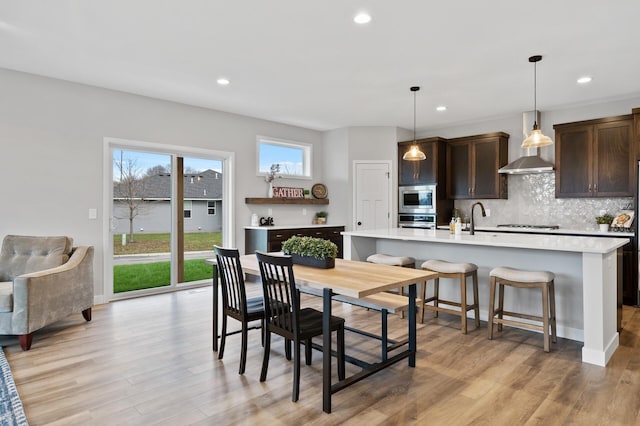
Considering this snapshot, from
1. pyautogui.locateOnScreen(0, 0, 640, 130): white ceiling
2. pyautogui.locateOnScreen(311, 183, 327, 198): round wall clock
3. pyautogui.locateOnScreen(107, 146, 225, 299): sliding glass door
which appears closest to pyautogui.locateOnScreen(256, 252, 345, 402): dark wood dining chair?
pyautogui.locateOnScreen(0, 0, 640, 130): white ceiling

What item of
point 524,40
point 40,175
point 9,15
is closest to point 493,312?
point 524,40

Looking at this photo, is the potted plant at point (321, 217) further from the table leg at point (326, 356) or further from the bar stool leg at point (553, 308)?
the table leg at point (326, 356)

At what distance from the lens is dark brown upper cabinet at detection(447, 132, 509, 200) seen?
6062 mm

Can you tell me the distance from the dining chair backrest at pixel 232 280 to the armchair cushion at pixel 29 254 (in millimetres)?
2090

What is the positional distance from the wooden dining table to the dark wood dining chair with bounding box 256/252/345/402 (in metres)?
0.15

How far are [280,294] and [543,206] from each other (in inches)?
201

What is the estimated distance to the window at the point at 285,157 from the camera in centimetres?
656

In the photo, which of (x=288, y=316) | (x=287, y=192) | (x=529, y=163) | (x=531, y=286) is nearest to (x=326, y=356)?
(x=288, y=316)

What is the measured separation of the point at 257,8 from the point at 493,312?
321 centimetres

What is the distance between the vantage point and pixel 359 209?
7.02m

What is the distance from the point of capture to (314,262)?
9.55 ft

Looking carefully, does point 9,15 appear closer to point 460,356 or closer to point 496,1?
point 496,1

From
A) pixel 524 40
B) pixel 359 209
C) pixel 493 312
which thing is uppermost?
pixel 524 40

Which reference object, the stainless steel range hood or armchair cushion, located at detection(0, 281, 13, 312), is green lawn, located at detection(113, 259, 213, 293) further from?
the stainless steel range hood
